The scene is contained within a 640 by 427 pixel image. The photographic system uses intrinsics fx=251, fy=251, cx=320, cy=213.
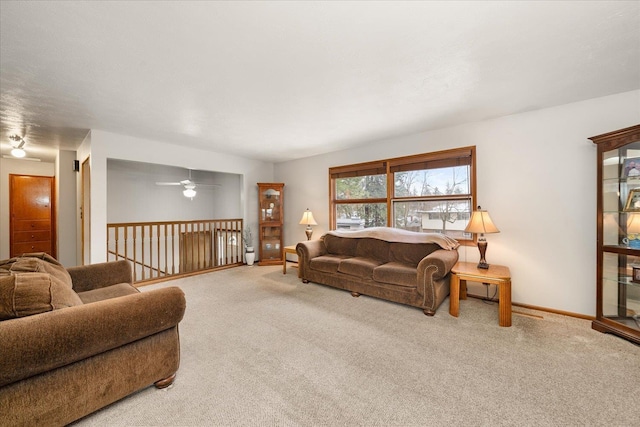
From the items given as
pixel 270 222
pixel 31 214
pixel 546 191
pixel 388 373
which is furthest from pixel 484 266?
pixel 31 214

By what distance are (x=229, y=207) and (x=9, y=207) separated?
4.26 meters

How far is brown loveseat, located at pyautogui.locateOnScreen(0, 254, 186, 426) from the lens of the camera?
3.94 ft

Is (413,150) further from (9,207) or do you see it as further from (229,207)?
(9,207)

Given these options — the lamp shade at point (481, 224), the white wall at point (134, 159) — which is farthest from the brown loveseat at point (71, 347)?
the lamp shade at point (481, 224)

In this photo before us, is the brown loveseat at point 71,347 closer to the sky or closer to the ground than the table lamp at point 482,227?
closer to the ground

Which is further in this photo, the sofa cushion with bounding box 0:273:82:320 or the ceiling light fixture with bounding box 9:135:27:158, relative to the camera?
the ceiling light fixture with bounding box 9:135:27:158

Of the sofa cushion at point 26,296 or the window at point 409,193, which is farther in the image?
the window at point 409,193

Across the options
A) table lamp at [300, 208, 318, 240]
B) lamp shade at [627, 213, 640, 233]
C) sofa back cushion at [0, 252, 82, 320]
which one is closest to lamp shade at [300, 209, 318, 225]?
table lamp at [300, 208, 318, 240]

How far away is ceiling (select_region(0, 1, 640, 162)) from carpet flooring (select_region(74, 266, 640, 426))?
7.88ft

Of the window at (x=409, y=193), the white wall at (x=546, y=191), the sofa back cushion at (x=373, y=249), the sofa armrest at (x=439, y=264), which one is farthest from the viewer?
the sofa back cushion at (x=373, y=249)

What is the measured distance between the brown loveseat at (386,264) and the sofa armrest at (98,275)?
2.40 m

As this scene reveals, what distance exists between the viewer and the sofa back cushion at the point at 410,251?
3.54 m

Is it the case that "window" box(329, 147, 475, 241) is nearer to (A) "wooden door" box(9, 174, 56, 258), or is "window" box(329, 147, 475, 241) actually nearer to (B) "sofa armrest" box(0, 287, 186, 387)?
(B) "sofa armrest" box(0, 287, 186, 387)

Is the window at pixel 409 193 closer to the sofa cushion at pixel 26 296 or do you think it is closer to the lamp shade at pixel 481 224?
the lamp shade at pixel 481 224
